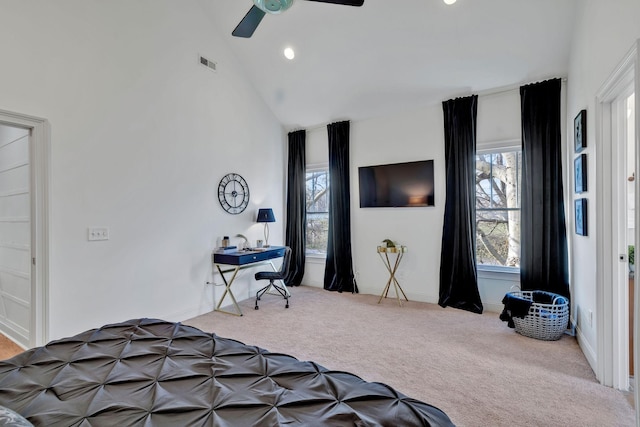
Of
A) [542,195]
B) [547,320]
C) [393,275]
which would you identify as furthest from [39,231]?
[542,195]

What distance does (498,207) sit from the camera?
158 inches

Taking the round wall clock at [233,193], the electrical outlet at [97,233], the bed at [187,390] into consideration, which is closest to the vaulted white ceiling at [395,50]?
the round wall clock at [233,193]

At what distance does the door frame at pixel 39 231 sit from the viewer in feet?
8.59

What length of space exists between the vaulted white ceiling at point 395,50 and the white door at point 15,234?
2.74m

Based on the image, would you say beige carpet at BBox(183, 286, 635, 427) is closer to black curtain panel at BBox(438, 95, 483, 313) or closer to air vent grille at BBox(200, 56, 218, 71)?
black curtain panel at BBox(438, 95, 483, 313)

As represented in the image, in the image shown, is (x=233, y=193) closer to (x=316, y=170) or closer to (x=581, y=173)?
(x=316, y=170)

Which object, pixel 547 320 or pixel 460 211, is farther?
pixel 460 211

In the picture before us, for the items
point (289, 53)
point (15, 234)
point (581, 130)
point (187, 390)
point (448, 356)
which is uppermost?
point (289, 53)

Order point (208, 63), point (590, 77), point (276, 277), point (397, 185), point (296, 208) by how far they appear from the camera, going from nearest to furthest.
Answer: point (590, 77)
point (208, 63)
point (276, 277)
point (397, 185)
point (296, 208)

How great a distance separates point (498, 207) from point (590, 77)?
1783 millimetres

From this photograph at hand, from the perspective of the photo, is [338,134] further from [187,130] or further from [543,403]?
[543,403]

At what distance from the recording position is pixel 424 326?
11.4ft

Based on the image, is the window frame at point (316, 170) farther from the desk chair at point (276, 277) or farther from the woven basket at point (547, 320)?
the woven basket at point (547, 320)

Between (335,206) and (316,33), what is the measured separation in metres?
2.44
